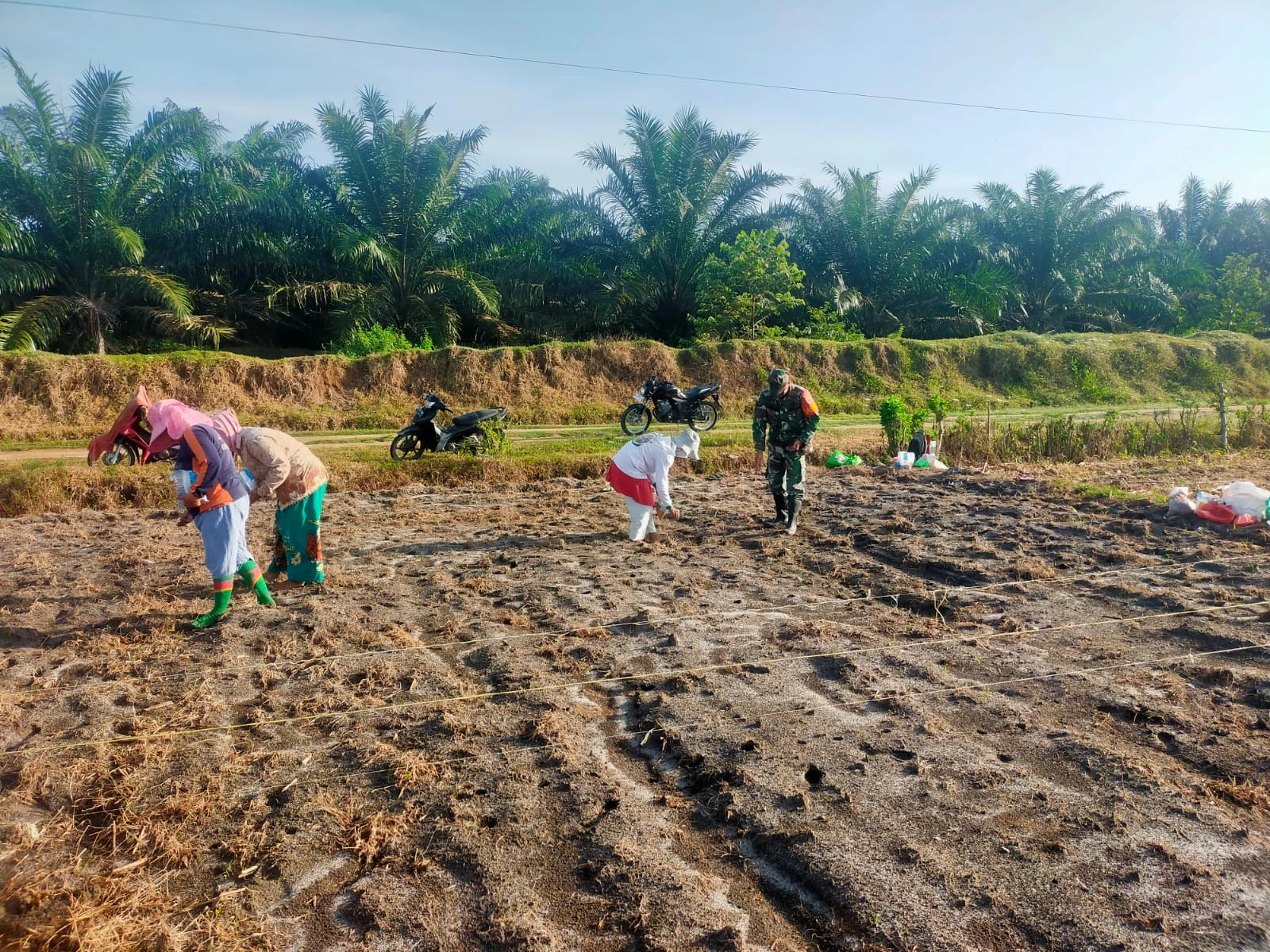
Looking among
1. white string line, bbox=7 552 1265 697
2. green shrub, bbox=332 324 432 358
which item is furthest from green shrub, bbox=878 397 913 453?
green shrub, bbox=332 324 432 358

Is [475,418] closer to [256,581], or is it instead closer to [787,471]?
[787,471]

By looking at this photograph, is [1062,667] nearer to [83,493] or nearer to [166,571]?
[166,571]

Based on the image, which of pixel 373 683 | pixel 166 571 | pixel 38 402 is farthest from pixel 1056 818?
pixel 38 402

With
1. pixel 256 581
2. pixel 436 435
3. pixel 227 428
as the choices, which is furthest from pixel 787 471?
pixel 436 435

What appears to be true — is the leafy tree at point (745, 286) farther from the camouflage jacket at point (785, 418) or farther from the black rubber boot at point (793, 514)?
the black rubber boot at point (793, 514)

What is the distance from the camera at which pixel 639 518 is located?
7.99 m

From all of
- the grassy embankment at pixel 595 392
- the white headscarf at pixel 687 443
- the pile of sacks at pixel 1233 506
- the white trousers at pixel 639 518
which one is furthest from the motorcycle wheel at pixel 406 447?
the pile of sacks at pixel 1233 506

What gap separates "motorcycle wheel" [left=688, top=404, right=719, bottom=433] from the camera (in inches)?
600

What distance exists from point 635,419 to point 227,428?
32.9 feet

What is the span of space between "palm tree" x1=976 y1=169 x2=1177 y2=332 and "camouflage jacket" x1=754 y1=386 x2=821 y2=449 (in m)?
21.7

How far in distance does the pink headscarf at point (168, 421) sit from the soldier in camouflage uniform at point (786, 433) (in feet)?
15.9

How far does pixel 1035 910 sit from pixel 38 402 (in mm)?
18088

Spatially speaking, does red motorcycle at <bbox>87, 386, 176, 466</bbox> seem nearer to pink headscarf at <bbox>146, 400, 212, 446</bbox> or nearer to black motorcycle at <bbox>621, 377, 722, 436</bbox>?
pink headscarf at <bbox>146, 400, 212, 446</bbox>

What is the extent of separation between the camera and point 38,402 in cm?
1571
